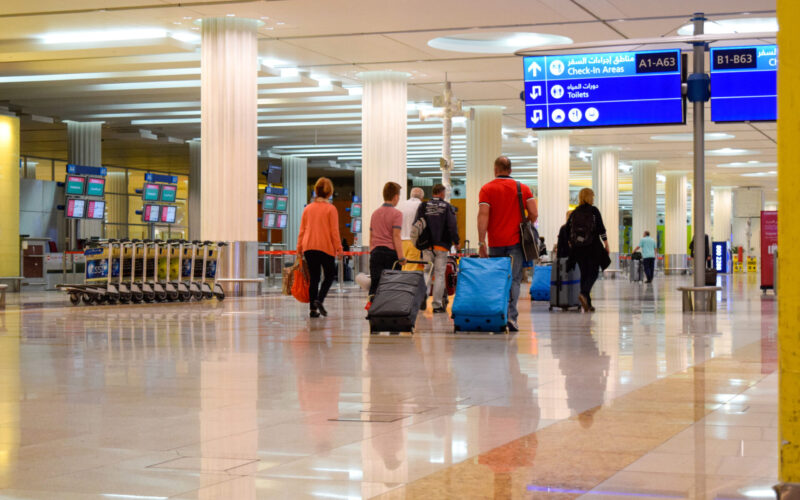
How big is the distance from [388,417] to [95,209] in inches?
1002

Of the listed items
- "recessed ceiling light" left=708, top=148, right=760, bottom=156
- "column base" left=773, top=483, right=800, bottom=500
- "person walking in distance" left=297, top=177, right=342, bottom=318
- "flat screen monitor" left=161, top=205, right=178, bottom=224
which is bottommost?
"column base" left=773, top=483, right=800, bottom=500

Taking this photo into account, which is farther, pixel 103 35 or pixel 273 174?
pixel 273 174

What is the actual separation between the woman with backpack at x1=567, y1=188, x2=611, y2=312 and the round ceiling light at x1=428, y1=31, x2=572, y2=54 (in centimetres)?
872

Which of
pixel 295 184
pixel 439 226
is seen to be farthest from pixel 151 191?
pixel 439 226

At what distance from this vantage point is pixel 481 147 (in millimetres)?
29781

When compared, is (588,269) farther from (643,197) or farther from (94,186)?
(643,197)

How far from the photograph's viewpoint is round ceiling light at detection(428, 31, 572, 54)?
2216 cm

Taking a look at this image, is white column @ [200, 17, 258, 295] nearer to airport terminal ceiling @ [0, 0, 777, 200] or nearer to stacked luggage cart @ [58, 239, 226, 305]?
airport terminal ceiling @ [0, 0, 777, 200]

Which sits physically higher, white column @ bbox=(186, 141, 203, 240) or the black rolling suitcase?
white column @ bbox=(186, 141, 203, 240)

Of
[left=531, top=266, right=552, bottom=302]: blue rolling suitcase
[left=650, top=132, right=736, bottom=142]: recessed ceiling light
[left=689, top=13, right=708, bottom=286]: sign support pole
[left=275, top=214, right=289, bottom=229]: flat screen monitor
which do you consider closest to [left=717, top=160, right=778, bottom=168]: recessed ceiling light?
[left=650, top=132, right=736, bottom=142]: recessed ceiling light

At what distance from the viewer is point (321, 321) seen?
12141 millimetres

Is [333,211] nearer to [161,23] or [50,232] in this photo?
[161,23]

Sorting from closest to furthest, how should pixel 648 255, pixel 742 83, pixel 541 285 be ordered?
pixel 742 83 → pixel 541 285 → pixel 648 255

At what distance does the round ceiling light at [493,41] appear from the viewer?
2216cm
